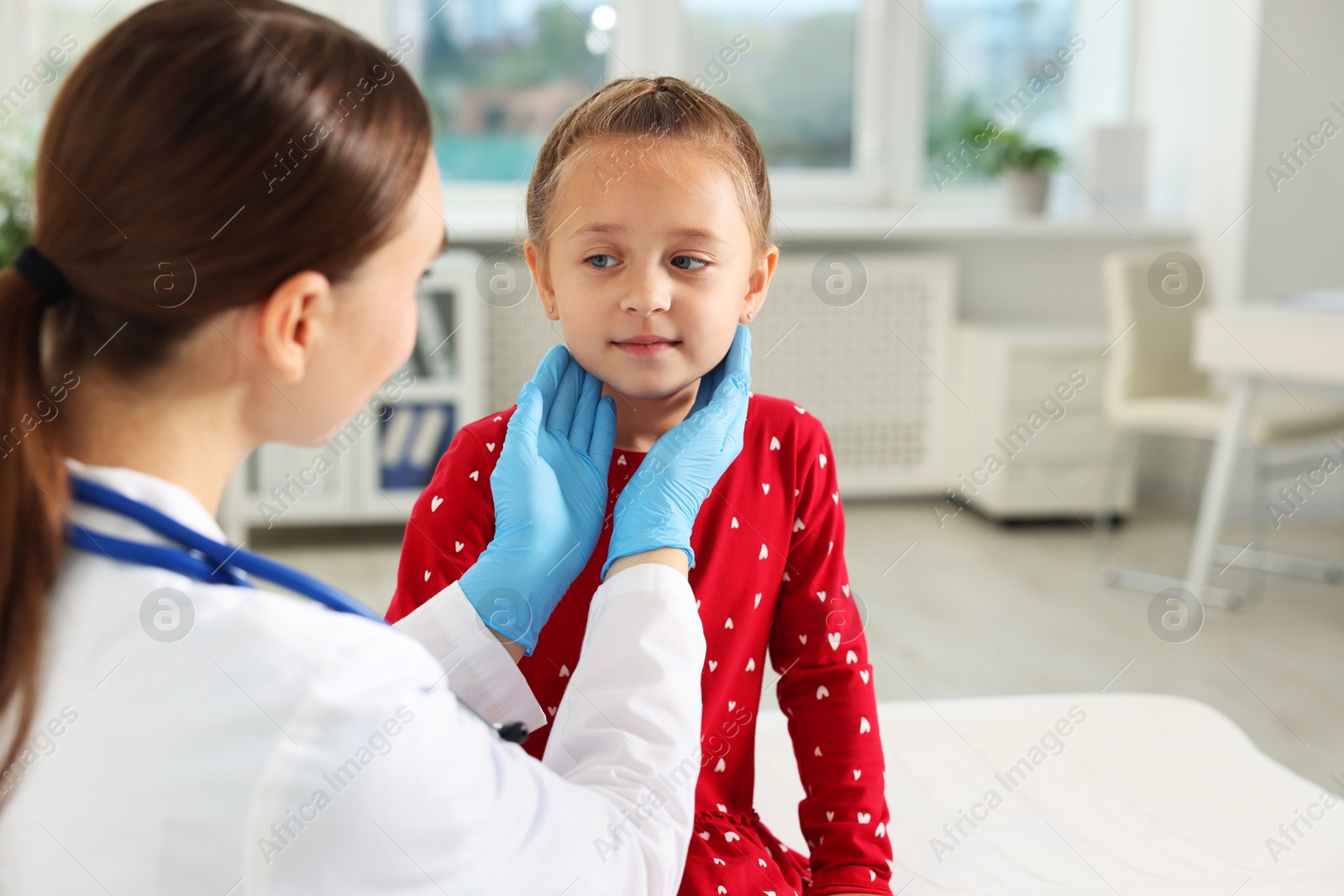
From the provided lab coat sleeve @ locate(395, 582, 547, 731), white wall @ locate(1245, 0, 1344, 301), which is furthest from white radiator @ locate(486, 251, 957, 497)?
lab coat sleeve @ locate(395, 582, 547, 731)

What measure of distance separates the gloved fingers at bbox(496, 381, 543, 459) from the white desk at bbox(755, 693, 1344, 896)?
58 cm

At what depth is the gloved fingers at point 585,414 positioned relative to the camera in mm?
993

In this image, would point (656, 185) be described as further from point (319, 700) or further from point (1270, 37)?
point (1270, 37)

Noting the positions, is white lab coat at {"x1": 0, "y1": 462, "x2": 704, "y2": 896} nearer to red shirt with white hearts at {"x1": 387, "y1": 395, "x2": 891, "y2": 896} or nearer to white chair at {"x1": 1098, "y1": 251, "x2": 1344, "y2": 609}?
red shirt with white hearts at {"x1": 387, "y1": 395, "x2": 891, "y2": 896}

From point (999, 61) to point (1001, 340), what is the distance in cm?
113

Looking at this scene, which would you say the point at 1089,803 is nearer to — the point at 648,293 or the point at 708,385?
the point at 708,385

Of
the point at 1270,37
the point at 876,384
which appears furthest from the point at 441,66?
the point at 1270,37

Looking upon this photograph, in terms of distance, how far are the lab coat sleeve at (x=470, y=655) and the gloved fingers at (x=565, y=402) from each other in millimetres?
171

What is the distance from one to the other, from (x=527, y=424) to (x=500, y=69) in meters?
3.40

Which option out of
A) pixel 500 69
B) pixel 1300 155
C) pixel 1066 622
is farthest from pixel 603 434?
pixel 1300 155

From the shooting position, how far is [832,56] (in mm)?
4293

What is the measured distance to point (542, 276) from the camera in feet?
3.58

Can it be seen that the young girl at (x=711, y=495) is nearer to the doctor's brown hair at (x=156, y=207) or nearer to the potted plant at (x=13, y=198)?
the doctor's brown hair at (x=156, y=207)

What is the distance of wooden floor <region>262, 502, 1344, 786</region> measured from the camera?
258cm
